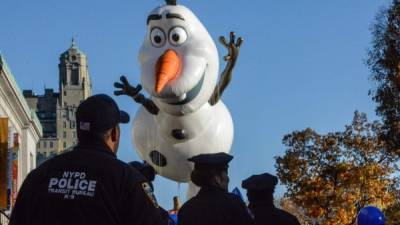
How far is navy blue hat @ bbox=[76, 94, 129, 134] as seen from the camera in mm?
4453

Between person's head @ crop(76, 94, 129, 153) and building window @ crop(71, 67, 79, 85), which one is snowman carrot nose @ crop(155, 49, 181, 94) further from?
building window @ crop(71, 67, 79, 85)

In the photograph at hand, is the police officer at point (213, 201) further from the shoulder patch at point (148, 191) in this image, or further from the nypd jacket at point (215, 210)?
the shoulder patch at point (148, 191)

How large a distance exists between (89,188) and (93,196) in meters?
0.04

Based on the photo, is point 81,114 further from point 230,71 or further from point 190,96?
point 230,71

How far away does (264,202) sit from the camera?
7.00 meters

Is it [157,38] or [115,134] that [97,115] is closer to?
[115,134]

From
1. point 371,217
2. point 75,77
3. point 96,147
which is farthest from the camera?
point 75,77

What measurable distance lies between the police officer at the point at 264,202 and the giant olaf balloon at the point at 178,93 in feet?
11.2

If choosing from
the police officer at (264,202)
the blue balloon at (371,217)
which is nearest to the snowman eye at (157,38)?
the blue balloon at (371,217)

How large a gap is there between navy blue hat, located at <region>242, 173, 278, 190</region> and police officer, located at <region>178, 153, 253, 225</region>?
486 millimetres

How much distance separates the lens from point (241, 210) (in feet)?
20.3

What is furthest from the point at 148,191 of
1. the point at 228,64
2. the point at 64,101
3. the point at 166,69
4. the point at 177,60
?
the point at 64,101

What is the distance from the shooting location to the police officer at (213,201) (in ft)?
20.3

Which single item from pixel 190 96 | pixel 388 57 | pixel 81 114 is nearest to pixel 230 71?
pixel 190 96
